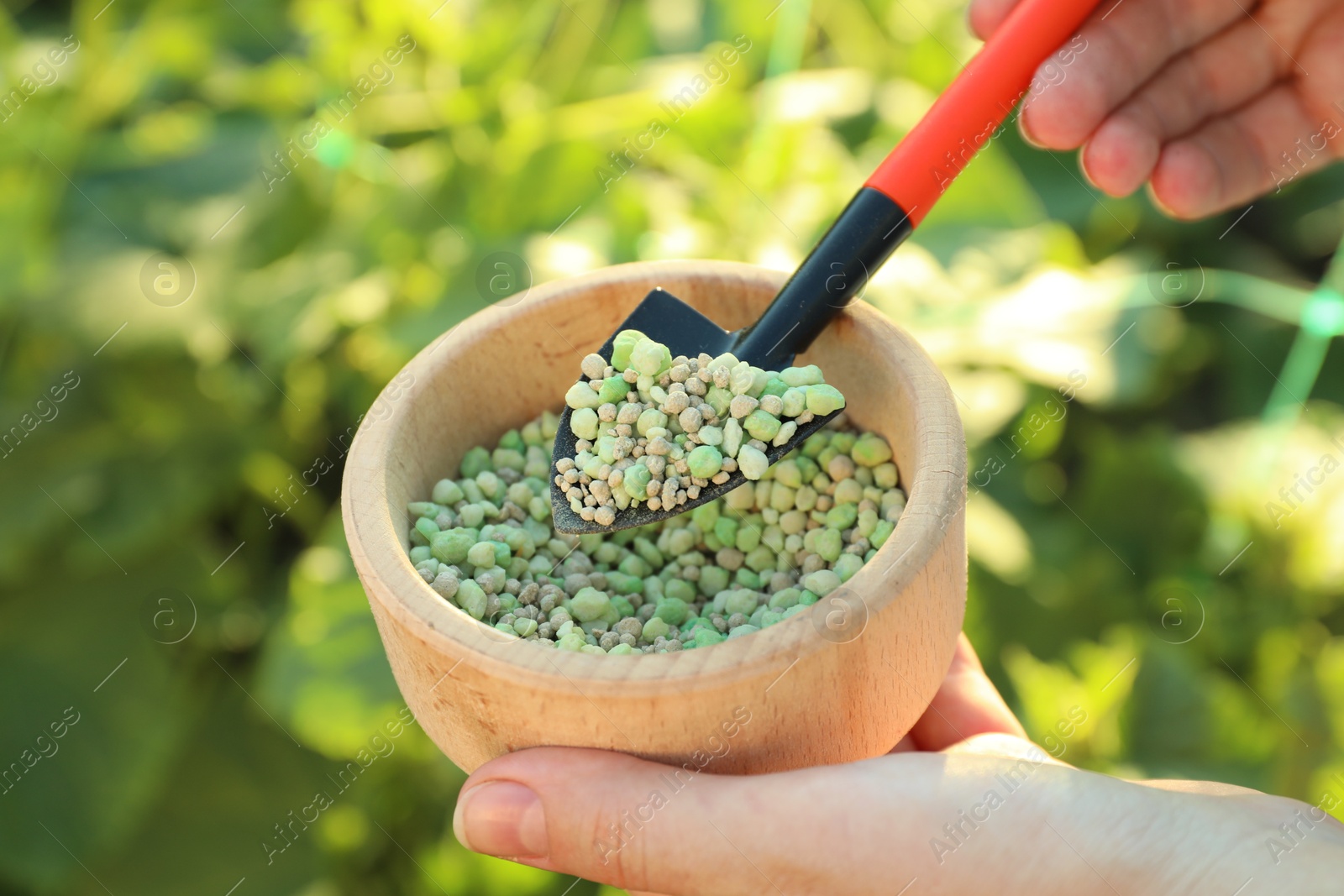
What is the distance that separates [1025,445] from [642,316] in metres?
0.85

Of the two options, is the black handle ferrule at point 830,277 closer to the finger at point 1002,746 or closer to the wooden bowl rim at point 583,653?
the wooden bowl rim at point 583,653

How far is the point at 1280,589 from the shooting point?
1.53 meters

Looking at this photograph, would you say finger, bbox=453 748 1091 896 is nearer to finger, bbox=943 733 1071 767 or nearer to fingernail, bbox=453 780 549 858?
fingernail, bbox=453 780 549 858

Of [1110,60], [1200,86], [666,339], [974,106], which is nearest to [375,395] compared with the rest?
[666,339]

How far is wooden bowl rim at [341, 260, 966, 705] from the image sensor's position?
2.23 feet

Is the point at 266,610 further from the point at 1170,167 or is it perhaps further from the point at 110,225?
the point at 1170,167

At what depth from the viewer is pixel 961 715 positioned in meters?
1.13

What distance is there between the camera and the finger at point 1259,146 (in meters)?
1.26

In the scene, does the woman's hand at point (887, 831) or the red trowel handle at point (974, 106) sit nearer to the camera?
the woman's hand at point (887, 831)

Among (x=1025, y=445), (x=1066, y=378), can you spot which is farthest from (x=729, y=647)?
(x=1025, y=445)

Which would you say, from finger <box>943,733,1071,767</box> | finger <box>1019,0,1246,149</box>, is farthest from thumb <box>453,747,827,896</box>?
finger <box>1019,0,1246,149</box>

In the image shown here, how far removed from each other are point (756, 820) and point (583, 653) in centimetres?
16

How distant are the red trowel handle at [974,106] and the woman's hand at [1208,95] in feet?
0.78

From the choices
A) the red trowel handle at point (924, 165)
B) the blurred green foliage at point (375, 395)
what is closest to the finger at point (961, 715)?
the blurred green foliage at point (375, 395)
